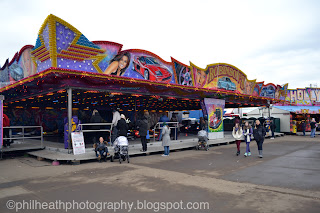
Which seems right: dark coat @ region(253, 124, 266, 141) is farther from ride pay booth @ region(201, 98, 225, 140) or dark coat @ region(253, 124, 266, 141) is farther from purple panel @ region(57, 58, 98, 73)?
purple panel @ region(57, 58, 98, 73)

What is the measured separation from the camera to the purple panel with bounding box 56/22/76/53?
390 inches

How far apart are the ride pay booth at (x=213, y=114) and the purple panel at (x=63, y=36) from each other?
10.7m

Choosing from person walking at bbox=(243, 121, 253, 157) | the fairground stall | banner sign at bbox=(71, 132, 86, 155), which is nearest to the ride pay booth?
the fairground stall

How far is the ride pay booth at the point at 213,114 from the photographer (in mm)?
18156

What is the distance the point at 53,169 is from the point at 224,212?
6.66 meters

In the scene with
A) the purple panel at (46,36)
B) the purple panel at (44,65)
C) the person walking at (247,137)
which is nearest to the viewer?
the purple panel at (46,36)

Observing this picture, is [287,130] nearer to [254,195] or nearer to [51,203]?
[254,195]

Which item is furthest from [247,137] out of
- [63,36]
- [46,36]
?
[46,36]

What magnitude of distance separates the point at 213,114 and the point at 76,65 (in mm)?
11245

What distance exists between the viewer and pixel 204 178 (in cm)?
726

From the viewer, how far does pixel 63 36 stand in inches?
397

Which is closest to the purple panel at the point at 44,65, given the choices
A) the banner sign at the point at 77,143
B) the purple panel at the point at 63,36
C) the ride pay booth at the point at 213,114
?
the purple panel at the point at 63,36

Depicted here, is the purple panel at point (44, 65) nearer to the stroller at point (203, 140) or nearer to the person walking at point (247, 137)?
the stroller at point (203, 140)

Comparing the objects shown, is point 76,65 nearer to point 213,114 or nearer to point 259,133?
point 259,133
